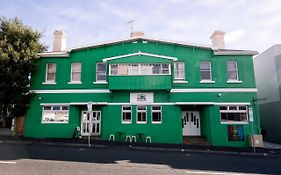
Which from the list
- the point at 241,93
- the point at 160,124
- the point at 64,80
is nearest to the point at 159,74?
the point at 160,124

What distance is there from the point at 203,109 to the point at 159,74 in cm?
521

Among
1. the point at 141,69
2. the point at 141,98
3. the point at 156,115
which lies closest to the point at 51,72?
the point at 141,69

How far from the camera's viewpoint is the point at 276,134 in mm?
19703

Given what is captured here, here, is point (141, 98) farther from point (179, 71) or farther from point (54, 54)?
point (54, 54)

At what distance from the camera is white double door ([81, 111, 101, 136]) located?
18391 mm

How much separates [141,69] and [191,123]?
696cm

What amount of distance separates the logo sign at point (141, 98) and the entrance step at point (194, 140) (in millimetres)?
4532

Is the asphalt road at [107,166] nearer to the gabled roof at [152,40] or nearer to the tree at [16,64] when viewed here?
the tree at [16,64]

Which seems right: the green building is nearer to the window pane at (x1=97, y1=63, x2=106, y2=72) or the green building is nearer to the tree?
the window pane at (x1=97, y1=63, x2=106, y2=72)

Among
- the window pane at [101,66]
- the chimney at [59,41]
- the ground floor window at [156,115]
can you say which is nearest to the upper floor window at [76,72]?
the window pane at [101,66]

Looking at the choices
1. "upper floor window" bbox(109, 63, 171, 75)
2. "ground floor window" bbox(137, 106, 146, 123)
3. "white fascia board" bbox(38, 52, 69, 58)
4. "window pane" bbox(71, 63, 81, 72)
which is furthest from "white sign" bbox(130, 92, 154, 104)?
"white fascia board" bbox(38, 52, 69, 58)

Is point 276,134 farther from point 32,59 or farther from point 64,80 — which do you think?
point 32,59

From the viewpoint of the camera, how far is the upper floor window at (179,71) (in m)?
18.7

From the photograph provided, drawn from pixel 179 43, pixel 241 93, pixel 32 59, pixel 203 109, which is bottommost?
pixel 203 109
